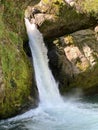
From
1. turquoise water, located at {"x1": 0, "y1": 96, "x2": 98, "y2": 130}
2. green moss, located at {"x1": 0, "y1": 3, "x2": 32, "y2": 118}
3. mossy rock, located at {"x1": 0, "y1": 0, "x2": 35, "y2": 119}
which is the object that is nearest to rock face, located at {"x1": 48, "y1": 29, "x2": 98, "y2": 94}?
mossy rock, located at {"x1": 0, "y1": 0, "x2": 35, "y2": 119}

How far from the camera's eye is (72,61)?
18.4 meters

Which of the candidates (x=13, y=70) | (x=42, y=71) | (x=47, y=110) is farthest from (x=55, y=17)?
(x=47, y=110)

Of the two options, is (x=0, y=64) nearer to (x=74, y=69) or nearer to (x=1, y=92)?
(x=1, y=92)

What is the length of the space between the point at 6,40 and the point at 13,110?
2.44 metres

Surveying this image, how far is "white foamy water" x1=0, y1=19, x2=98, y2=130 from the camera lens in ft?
44.1

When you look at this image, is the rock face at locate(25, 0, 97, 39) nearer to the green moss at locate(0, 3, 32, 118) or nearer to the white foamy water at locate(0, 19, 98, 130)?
the white foamy water at locate(0, 19, 98, 130)

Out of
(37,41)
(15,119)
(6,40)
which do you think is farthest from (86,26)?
(15,119)

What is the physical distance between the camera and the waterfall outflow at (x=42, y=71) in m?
16.8

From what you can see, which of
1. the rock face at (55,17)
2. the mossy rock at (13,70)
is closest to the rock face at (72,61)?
the rock face at (55,17)

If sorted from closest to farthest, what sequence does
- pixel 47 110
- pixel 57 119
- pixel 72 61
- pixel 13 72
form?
pixel 57 119 → pixel 13 72 → pixel 47 110 → pixel 72 61

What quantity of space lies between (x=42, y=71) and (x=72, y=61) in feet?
5.26

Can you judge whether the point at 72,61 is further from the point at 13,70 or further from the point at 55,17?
the point at 13,70

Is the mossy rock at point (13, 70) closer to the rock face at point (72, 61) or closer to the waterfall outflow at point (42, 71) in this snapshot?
→ the waterfall outflow at point (42, 71)

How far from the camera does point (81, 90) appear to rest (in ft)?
63.8
